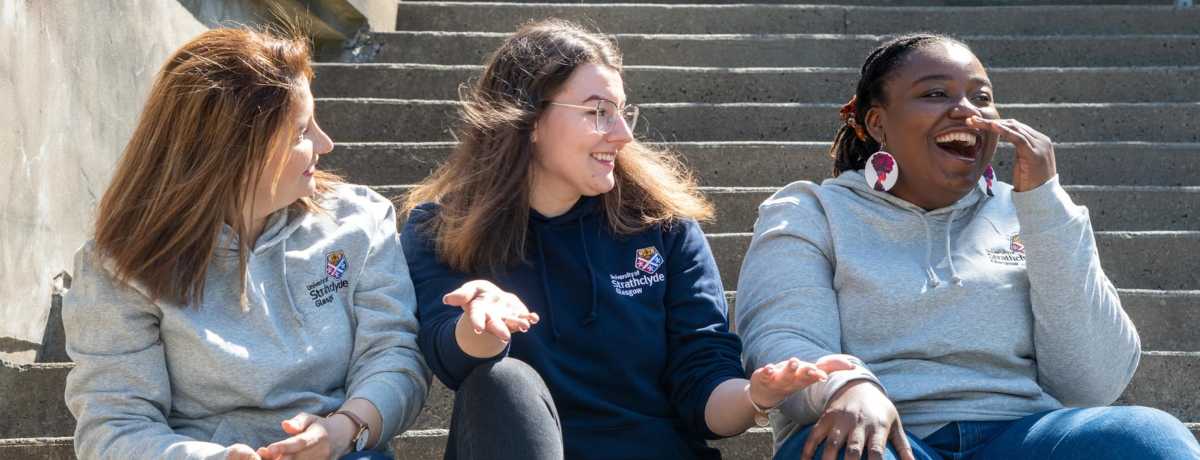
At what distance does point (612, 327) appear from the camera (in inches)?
94.5

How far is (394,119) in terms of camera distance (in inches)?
167

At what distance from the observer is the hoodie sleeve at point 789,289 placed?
91.0 inches

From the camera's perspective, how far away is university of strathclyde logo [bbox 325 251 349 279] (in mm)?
2381

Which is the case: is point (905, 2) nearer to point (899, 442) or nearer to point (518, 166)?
point (518, 166)

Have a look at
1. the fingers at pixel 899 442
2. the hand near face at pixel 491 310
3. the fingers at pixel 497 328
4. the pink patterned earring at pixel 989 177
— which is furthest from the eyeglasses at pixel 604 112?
the fingers at pixel 899 442

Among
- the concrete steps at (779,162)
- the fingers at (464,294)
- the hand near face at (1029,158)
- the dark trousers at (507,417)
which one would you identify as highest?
the hand near face at (1029,158)

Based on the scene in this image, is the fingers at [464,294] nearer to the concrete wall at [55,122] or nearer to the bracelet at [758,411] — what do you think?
the bracelet at [758,411]

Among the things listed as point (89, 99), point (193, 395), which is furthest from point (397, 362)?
point (89, 99)

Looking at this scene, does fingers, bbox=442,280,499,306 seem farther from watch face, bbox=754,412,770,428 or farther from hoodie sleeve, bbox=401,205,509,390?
watch face, bbox=754,412,770,428

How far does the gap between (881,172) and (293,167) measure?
1045 mm

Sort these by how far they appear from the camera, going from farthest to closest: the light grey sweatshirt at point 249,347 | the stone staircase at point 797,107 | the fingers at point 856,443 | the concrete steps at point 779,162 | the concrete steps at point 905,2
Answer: the concrete steps at point 905,2 → the concrete steps at point 779,162 → the stone staircase at point 797,107 → the light grey sweatshirt at point 249,347 → the fingers at point 856,443

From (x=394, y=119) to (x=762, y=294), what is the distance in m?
2.09

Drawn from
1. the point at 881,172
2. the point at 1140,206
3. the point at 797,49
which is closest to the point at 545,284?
the point at 881,172

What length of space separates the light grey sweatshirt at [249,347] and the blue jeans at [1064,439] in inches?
28.0
